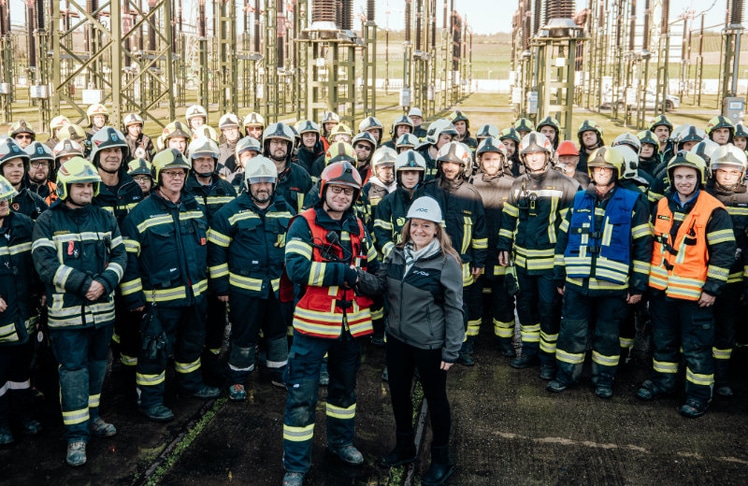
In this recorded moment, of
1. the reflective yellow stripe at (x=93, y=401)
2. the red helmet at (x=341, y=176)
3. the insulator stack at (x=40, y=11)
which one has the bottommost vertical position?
the reflective yellow stripe at (x=93, y=401)

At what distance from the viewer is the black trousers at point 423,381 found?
15.0 feet

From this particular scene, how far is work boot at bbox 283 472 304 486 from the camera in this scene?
14.9 ft

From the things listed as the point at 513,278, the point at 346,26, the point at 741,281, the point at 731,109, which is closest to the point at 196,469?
the point at 513,278

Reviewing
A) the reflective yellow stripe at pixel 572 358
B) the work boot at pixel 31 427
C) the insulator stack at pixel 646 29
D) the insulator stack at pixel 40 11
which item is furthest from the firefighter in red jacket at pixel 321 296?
the insulator stack at pixel 646 29

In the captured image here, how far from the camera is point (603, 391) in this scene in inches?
240

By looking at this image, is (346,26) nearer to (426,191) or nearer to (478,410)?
(426,191)

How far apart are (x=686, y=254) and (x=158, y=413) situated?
15.0 feet

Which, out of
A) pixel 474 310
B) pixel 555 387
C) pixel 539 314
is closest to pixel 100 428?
pixel 474 310

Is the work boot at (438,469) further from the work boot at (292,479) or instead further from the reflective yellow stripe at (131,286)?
the reflective yellow stripe at (131,286)

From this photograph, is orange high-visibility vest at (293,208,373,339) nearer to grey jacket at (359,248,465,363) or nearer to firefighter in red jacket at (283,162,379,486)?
firefighter in red jacket at (283,162,379,486)

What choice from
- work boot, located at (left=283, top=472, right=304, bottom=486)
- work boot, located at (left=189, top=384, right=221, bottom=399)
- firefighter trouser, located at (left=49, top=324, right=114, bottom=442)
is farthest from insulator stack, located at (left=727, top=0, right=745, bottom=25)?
firefighter trouser, located at (left=49, top=324, right=114, bottom=442)

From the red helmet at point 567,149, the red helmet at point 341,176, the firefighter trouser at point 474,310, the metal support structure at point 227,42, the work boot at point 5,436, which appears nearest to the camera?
the red helmet at point 341,176

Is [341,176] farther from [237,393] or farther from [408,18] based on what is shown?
[408,18]

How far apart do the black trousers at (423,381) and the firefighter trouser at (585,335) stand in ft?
6.58
